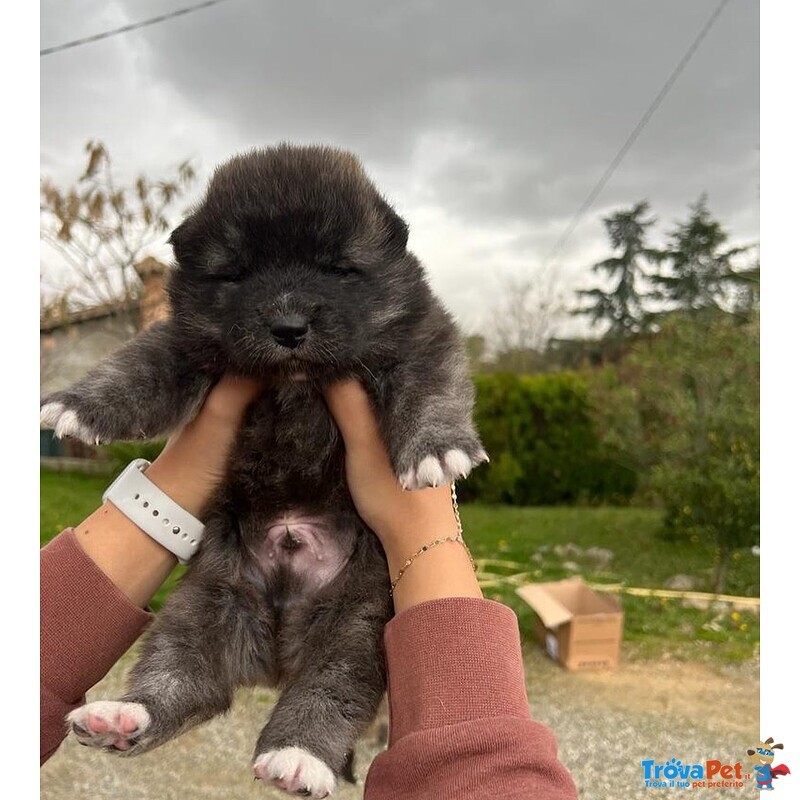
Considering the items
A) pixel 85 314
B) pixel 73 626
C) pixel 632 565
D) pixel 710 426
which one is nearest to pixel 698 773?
pixel 710 426

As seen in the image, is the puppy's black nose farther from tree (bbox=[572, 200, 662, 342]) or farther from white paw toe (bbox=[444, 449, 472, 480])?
tree (bbox=[572, 200, 662, 342])

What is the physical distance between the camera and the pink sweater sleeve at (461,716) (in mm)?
1470

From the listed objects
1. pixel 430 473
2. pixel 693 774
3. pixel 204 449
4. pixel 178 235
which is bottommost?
pixel 693 774

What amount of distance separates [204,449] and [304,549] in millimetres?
449

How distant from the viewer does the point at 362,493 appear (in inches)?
86.6

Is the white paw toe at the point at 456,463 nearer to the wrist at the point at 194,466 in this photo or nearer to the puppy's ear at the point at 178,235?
the wrist at the point at 194,466

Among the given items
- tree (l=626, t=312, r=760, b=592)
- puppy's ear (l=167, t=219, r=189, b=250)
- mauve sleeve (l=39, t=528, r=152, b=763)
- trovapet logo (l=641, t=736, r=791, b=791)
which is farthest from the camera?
tree (l=626, t=312, r=760, b=592)

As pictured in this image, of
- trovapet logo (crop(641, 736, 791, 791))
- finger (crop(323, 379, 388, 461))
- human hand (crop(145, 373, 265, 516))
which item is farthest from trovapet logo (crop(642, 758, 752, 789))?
human hand (crop(145, 373, 265, 516))

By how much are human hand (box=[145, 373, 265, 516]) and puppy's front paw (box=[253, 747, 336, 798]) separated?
86cm

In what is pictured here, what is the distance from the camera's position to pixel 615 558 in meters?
9.29

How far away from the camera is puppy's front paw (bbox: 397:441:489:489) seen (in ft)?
6.11

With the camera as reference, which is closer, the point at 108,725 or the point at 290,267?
the point at 108,725
